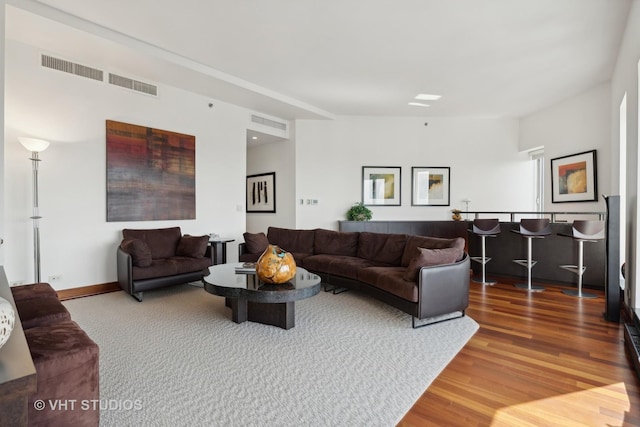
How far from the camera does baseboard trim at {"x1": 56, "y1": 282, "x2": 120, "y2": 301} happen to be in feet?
14.3

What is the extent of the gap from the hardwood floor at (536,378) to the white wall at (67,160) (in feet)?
15.2

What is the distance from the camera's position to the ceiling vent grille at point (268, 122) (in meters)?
6.75

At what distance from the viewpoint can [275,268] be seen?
320 centimetres

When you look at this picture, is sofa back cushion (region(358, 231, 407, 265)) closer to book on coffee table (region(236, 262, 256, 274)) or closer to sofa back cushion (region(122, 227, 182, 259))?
book on coffee table (region(236, 262, 256, 274))

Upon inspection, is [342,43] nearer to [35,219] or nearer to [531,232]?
[531,232]

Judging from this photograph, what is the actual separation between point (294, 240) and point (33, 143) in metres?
3.64

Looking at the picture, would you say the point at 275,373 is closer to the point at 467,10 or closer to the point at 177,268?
the point at 177,268

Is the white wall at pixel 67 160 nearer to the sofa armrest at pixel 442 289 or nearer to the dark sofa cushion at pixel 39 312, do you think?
the dark sofa cushion at pixel 39 312

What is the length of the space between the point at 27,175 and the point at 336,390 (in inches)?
176

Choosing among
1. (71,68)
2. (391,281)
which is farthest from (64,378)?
(71,68)

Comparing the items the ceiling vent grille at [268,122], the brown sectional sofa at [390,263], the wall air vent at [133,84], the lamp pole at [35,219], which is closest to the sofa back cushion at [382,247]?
the brown sectional sofa at [390,263]

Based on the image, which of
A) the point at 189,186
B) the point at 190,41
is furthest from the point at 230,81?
the point at 189,186

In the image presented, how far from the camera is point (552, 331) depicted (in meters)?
3.22

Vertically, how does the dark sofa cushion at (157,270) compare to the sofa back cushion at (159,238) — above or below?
below
